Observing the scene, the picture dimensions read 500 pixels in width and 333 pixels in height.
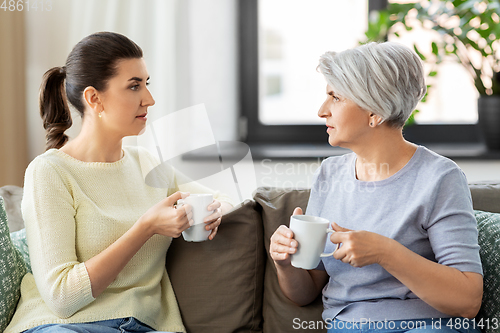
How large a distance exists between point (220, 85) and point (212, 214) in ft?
4.54

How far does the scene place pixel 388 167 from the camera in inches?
47.8

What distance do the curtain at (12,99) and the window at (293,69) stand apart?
43.5 inches

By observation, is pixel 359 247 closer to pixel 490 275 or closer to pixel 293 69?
pixel 490 275

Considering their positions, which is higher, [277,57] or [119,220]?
[277,57]

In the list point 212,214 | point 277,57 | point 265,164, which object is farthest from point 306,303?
point 277,57

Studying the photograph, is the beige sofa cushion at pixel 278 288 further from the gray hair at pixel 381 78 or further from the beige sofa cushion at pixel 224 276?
the gray hair at pixel 381 78

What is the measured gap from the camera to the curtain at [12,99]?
2080mm

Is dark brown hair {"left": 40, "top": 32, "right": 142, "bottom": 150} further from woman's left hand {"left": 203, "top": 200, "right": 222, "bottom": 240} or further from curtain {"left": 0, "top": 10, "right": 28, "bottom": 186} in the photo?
curtain {"left": 0, "top": 10, "right": 28, "bottom": 186}

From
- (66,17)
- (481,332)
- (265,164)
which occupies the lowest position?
(481,332)

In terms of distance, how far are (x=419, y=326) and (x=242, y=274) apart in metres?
0.55

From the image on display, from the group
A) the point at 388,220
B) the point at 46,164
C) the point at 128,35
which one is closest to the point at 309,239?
the point at 388,220

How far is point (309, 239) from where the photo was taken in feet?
3.31

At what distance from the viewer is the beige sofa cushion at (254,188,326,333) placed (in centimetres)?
137

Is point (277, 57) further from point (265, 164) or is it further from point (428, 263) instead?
point (428, 263)
